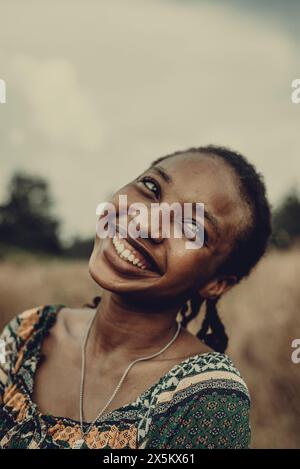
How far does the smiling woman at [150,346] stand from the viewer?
1.62 metres

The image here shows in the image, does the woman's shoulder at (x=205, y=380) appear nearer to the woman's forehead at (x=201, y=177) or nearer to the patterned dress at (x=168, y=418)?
the patterned dress at (x=168, y=418)

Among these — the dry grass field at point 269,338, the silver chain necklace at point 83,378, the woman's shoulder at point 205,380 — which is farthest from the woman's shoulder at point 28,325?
the dry grass field at point 269,338

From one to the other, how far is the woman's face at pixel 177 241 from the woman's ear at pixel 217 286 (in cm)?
10

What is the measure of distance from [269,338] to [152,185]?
2.38 meters

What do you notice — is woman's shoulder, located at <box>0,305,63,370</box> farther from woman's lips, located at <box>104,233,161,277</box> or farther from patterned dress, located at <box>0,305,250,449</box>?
woman's lips, located at <box>104,233,161,277</box>

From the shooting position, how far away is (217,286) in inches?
77.5

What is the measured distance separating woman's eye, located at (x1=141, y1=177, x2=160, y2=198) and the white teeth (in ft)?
0.69

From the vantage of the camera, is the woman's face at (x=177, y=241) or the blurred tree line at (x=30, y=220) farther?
the blurred tree line at (x=30, y=220)

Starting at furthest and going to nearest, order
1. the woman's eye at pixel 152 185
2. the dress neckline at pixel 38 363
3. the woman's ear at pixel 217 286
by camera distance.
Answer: the woman's ear at pixel 217 286 < the woman's eye at pixel 152 185 < the dress neckline at pixel 38 363

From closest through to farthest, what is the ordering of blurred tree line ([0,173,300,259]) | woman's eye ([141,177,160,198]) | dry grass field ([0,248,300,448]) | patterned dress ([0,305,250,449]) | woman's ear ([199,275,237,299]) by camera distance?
patterned dress ([0,305,250,449])
woman's eye ([141,177,160,198])
woman's ear ([199,275,237,299])
dry grass field ([0,248,300,448])
blurred tree line ([0,173,300,259])

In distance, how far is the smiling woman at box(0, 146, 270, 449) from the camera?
162cm

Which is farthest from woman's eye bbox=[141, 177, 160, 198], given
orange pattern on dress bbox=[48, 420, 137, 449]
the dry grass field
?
the dry grass field

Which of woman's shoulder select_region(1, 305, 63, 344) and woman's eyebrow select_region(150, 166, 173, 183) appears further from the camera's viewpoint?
woman's shoulder select_region(1, 305, 63, 344)
